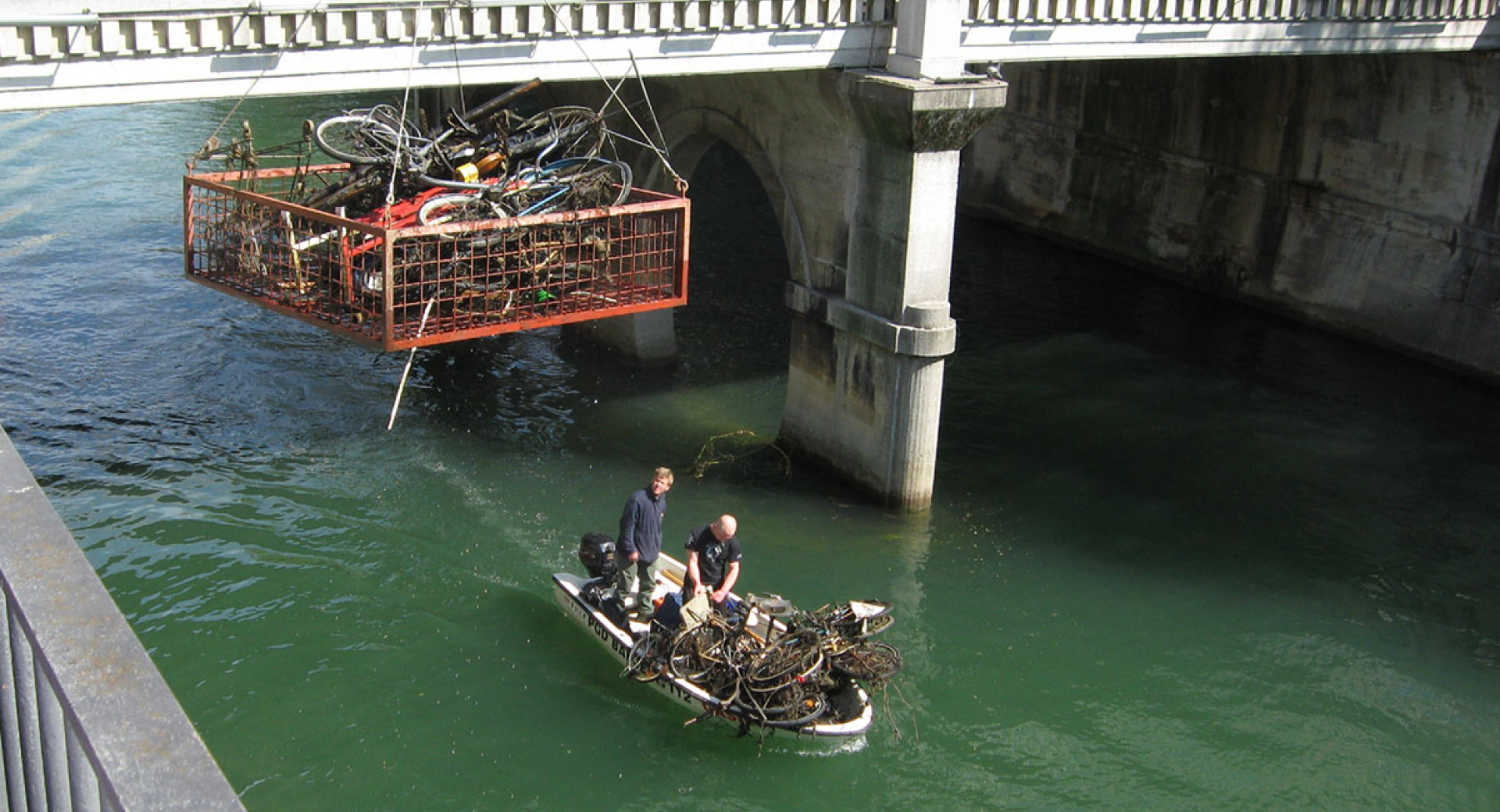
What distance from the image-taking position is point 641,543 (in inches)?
541

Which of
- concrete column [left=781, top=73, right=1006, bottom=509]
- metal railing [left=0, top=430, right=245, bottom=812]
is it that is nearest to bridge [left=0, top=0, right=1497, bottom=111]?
concrete column [left=781, top=73, right=1006, bottom=509]

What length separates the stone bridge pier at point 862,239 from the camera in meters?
16.6

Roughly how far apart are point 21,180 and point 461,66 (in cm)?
2014

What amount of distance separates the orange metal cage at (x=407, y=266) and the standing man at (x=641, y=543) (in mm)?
2747

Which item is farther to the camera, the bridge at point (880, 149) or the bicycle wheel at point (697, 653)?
the bicycle wheel at point (697, 653)

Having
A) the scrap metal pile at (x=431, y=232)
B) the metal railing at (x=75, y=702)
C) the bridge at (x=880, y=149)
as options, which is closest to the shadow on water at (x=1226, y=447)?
the bridge at (x=880, y=149)

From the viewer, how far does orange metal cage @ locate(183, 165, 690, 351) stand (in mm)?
14719

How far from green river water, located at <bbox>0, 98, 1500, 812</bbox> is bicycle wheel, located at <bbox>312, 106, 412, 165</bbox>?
4.25 m

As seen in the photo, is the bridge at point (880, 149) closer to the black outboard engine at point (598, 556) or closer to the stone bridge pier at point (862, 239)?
the stone bridge pier at point (862, 239)

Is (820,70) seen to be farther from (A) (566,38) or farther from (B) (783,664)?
(B) (783,664)

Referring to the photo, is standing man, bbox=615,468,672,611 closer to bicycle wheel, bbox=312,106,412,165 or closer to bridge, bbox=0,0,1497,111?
bicycle wheel, bbox=312,106,412,165

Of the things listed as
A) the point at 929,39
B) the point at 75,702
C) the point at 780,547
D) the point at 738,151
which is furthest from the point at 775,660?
the point at 75,702

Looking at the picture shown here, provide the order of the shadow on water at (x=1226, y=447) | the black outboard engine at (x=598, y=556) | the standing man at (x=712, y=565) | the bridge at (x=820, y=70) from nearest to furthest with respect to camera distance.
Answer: the bridge at (x=820, y=70), the standing man at (x=712, y=565), the black outboard engine at (x=598, y=556), the shadow on water at (x=1226, y=447)

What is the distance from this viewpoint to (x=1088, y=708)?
561 inches
